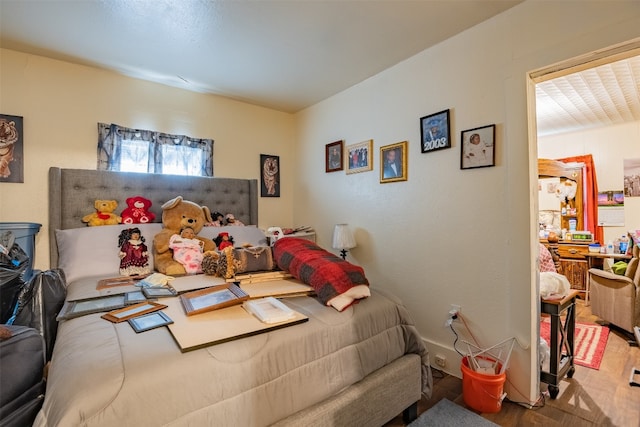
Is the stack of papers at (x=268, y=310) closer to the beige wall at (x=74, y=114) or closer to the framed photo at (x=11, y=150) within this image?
the beige wall at (x=74, y=114)

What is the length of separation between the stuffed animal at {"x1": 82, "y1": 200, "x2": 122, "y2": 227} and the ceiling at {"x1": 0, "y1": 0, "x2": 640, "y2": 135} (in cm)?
118

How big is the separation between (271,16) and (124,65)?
1491 mm

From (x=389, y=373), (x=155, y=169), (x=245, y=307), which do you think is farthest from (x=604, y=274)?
(x=155, y=169)

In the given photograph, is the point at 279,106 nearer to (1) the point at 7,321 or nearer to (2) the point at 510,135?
(2) the point at 510,135

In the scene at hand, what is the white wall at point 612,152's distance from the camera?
13.1 ft

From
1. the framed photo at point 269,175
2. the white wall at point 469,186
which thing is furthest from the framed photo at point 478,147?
the framed photo at point 269,175

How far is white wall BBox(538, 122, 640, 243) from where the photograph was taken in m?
3.98

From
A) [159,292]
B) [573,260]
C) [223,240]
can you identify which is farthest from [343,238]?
[573,260]

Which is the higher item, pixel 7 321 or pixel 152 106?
pixel 152 106

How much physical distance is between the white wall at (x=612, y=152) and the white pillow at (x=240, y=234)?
15.6 feet

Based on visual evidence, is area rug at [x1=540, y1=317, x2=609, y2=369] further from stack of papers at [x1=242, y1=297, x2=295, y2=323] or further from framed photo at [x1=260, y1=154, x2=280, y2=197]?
framed photo at [x1=260, y1=154, x2=280, y2=197]

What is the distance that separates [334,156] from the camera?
3184 millimetres

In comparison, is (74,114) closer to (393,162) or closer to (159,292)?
(159,292)

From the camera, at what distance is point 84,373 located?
0.89 metres
